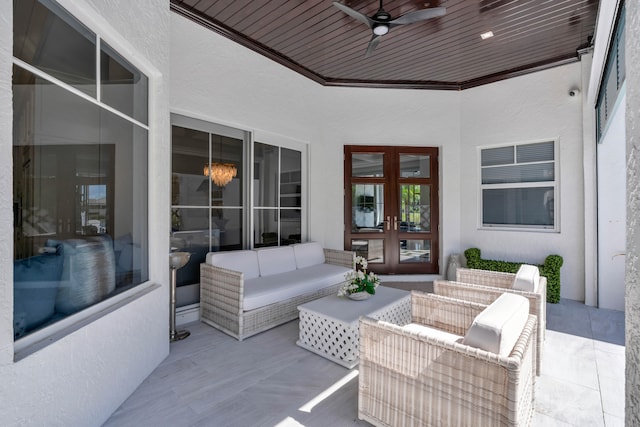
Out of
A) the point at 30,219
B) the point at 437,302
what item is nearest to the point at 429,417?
the point at 437,302

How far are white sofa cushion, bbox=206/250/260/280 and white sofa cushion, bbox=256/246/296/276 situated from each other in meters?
0.09

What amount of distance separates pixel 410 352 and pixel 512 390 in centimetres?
50

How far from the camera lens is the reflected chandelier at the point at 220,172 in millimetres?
3955

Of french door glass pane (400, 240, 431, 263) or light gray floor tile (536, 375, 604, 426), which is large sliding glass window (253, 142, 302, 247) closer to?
french door glass pane (400, 240, 431, 263)

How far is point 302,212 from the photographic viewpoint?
524 centimetres

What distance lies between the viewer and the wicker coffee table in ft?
8.90

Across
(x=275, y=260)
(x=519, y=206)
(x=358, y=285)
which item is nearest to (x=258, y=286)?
(x=275, y=260)

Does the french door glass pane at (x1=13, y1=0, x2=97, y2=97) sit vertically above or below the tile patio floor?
above

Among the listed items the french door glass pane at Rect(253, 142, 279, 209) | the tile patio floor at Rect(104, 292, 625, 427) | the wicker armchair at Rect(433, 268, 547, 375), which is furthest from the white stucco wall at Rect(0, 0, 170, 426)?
the wicker armchair at Rect(433, 268, 547, 375)

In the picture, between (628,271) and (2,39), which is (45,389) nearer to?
(2,39)

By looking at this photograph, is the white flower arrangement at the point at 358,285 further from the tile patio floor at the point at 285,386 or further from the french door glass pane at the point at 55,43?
the french door glass pane at the point at 55,43

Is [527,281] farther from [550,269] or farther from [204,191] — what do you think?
[204,191]

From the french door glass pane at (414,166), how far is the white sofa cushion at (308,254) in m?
2.11

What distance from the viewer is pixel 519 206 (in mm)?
5195
